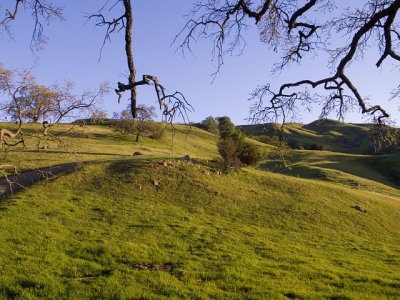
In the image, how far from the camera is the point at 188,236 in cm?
2011

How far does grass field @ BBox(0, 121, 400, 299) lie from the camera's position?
39.6 ft

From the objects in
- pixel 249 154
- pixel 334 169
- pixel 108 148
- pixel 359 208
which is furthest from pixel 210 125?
pixel 359 208

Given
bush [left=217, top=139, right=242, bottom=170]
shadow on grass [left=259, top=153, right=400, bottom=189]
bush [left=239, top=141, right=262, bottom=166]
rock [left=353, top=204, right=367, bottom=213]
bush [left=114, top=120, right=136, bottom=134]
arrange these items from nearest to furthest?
bush [left=114, top=120, right=136, bottom=134], rock [left=353, top=204, right=367, bottom=213], bush [left=217, top=139, right=242, bottom=170], bush [left=239, top=141, right=262, bottom=166], shadow on grass [left=259, top=153, right=400, bottom=189]

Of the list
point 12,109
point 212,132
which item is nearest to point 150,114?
point 12,109

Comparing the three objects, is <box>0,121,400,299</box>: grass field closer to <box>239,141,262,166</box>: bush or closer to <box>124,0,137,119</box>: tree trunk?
<box>124,0,137,119</box>: tree trunk

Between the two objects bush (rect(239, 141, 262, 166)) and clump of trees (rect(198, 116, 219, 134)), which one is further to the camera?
clump of trees (rect(198, 116, 219, 134))

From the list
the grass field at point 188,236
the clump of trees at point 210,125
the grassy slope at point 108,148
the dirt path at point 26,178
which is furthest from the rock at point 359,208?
the clump of trees at point 210,125

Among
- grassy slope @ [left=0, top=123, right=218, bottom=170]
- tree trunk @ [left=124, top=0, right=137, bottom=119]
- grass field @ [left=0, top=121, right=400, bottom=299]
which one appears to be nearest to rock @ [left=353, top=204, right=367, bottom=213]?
grass field @ [left=0, top=121, right=400, bottom=299]

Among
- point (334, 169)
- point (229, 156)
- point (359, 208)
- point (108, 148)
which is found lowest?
point (359, 208)

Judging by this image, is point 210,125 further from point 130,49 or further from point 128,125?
point 130,49

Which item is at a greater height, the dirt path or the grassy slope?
the grassy slope

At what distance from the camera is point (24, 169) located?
106 ft

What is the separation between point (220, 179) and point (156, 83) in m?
27.7

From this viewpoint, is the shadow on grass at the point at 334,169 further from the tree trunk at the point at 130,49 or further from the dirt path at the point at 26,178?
the tree trunk at the point at 130,49
